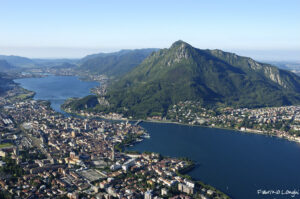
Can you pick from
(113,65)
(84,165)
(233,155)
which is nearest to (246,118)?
(233,155)

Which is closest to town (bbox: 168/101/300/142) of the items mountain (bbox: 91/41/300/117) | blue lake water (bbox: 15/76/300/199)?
blue lake water (bbox: 15/76/300/199)

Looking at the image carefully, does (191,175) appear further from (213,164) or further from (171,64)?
(171,64)

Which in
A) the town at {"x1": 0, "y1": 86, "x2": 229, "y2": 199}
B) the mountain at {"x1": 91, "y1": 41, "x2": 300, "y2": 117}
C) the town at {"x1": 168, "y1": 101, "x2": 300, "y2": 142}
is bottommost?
the town at {"x1": 0, "y1": 86, "x2": 229, "y2": 199}

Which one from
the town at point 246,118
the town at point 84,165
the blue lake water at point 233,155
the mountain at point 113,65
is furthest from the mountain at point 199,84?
the mountain at point 113,65

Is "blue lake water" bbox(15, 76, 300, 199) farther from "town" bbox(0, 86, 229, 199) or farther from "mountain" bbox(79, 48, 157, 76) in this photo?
"mountain" bbox(79, 48, 157, 76)

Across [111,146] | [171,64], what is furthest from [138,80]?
[111,146]

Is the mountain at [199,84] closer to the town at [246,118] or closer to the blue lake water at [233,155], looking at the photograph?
the town at [246,118]
